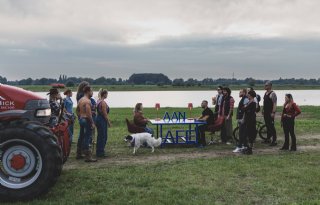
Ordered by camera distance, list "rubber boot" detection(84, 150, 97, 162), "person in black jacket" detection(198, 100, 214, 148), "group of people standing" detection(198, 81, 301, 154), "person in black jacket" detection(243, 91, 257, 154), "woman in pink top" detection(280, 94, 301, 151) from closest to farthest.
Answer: "rubber boot" detection(84, 150, 97, 162) < "person in black jacket" detection(243, 91, 257, 154) < "group of people standing" detection(198, 81, 301, 154) < "woman in pink top" detection(280, 94, 301, 151) < "person in black jacket" detection(198, 100, 214, 148)

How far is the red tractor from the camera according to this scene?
7270 millimetres

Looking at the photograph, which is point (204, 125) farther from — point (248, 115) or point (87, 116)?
point (87, 116)

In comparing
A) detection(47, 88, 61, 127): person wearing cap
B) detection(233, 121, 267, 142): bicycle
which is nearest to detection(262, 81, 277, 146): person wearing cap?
detection(233, 121, 267, 142): bicycle

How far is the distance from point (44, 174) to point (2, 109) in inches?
56.3

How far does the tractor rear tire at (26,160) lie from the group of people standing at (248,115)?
6977 millimetres

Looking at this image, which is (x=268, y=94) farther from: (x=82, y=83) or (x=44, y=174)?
(x=44, y=174)

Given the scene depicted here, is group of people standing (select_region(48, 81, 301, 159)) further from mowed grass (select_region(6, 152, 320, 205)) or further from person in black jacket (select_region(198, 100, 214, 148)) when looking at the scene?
mowed grass (select_region(6, 152, 320, 205))

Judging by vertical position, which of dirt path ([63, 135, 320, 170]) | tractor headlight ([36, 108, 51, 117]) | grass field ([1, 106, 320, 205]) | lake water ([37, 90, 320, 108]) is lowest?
lake water ([37, 90, 320, 108])

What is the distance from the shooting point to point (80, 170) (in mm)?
10188

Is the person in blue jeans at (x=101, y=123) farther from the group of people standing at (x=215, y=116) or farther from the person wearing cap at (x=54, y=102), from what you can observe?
the person wearing cap at (x=54, y=102)

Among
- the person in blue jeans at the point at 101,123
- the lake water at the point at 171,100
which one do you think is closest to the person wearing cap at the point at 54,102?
the person in blue jeans at the point at 101,123

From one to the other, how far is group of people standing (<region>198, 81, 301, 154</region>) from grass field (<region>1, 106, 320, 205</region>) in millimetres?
628

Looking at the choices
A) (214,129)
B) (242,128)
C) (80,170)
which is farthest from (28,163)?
(214,129)

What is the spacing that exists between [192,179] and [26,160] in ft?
11.6
